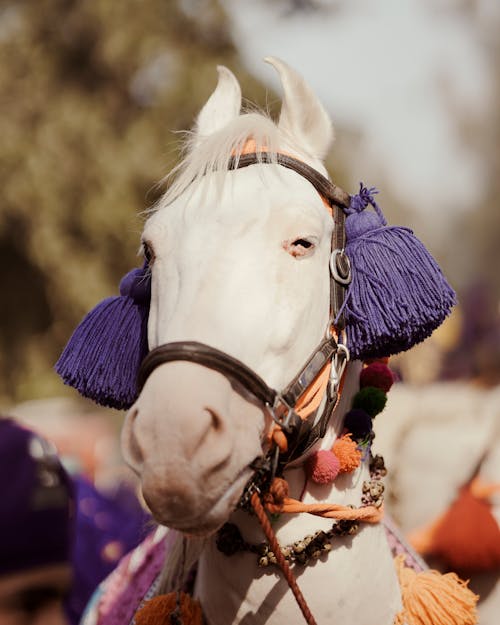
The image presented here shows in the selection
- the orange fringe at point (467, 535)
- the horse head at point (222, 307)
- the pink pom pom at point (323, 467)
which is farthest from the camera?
the orange fringe at point (467, 535)

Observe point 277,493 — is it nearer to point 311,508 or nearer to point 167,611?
point 311,508

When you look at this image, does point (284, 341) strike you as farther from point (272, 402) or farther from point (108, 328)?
point (108, 328)

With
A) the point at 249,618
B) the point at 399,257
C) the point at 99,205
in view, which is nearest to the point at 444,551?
the point at 249,618

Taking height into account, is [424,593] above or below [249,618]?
above

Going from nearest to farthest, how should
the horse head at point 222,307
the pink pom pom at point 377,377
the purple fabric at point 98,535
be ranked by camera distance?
1. the horse head at point 222,307
2. the pink pom pom at point 377,377
3. the purple fabric at point 98,535

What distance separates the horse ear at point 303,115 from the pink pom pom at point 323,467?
0.78 m

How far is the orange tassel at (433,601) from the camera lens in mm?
1772

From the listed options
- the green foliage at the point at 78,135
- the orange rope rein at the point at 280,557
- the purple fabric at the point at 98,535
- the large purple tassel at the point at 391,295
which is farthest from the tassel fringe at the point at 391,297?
the green foliage at the point at 78,135

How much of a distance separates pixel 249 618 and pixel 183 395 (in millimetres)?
658

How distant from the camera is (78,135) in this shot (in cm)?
1166

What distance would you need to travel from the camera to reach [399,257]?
180 centimetres

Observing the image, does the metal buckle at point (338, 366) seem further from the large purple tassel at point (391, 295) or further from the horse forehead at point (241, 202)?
the horse forehead at point (241, 202)

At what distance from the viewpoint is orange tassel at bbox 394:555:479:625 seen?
1.77 m

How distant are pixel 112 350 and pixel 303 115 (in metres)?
0.79
